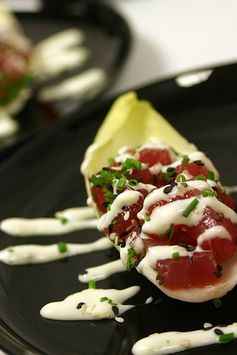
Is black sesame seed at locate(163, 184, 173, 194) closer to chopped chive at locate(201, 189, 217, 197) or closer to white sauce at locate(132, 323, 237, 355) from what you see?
chopped chive at locate(201, 189, 217, 197)

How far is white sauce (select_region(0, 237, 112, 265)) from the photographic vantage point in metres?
1.31

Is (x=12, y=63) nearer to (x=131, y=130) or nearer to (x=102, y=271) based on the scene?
(x=131, y=130)

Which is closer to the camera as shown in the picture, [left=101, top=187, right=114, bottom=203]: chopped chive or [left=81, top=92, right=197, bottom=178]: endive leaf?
[left=101, top=187, right=114, bottom=203]: chopped chive

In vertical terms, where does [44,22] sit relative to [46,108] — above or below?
above

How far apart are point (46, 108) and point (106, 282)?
100 cm

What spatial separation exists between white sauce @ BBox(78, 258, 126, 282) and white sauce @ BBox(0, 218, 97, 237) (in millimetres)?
133

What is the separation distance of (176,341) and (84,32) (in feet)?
5.22

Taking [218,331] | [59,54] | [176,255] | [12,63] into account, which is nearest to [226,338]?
[218,331]

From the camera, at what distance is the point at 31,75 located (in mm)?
2246

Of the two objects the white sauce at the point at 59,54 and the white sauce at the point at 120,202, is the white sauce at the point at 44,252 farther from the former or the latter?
the white sauce at the point at 59,54

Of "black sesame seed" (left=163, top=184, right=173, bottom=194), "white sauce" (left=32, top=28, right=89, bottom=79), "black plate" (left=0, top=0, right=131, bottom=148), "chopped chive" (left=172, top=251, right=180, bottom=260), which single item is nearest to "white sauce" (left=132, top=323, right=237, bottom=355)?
"chopped chive" (left=172, top=251, right=180, bottom=260)

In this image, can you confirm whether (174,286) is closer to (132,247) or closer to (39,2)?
(132,247)

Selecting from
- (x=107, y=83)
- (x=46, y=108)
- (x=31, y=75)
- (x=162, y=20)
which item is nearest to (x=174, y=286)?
(x=107, y=83)

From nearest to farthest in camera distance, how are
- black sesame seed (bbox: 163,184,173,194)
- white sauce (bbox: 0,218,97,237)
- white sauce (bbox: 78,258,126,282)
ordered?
black sesame seed (bbox: 163,184,173,194)
white sauce (bbox: 78,258,126,282)
white sauce (bbox: 0,218,97,237)
